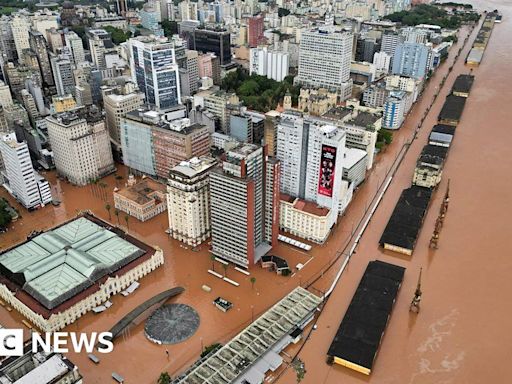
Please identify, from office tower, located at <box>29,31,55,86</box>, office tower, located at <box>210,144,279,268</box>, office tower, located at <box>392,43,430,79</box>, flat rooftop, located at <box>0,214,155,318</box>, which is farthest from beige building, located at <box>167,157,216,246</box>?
office tower, located at <box>392,43,430,79</box>

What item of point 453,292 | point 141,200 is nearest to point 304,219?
point 453,292


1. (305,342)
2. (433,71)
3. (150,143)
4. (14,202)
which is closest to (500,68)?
(433,71)

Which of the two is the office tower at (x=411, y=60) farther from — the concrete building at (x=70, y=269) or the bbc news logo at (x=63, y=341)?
the bbc news logo at (x=63, y=341)

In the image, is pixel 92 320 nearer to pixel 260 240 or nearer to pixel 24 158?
pixel 260 240

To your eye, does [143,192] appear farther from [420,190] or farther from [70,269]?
[420,190]

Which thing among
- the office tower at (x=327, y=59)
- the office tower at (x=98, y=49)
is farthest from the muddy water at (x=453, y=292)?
the office tower at (x=98, y=49)

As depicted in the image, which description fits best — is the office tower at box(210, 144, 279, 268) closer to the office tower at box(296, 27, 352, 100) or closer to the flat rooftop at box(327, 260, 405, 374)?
the flat rooftop at box(327, 260, 405, 374)
